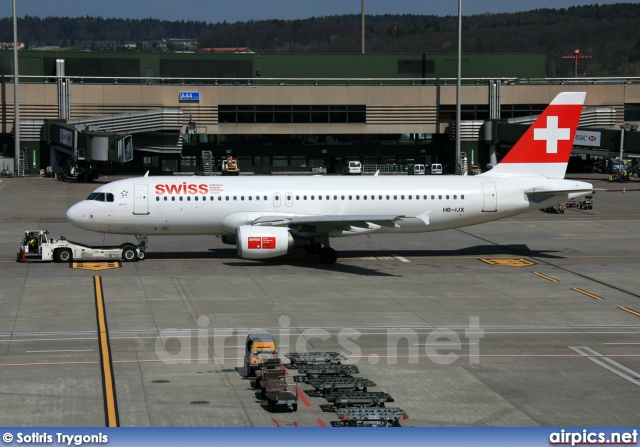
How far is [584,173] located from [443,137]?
54.3ft

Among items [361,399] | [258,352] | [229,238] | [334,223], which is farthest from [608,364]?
[229,238]

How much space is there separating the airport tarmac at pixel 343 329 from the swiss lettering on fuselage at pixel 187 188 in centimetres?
367

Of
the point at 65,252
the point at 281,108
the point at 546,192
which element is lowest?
the point at 65,252

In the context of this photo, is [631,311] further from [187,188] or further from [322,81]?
[322,81]

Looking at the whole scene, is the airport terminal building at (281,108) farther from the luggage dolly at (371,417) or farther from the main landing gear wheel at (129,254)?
the luggage dolly at (371,417)

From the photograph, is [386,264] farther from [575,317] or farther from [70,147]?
[70,147]

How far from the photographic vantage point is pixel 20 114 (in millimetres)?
101750

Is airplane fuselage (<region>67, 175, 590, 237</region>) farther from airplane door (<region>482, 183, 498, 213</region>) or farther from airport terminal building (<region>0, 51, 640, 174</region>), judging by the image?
airport terminal building (<region>0, 51, 640, 174</region>)

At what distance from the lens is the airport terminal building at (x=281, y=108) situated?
10200 cm

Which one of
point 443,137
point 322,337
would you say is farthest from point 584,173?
point 322,337

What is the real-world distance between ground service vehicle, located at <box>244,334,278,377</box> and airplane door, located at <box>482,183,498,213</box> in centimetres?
2539

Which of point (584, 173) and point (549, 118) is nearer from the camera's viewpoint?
point (549, 118)

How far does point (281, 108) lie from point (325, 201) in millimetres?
58582

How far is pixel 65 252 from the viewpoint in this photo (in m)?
47.7
